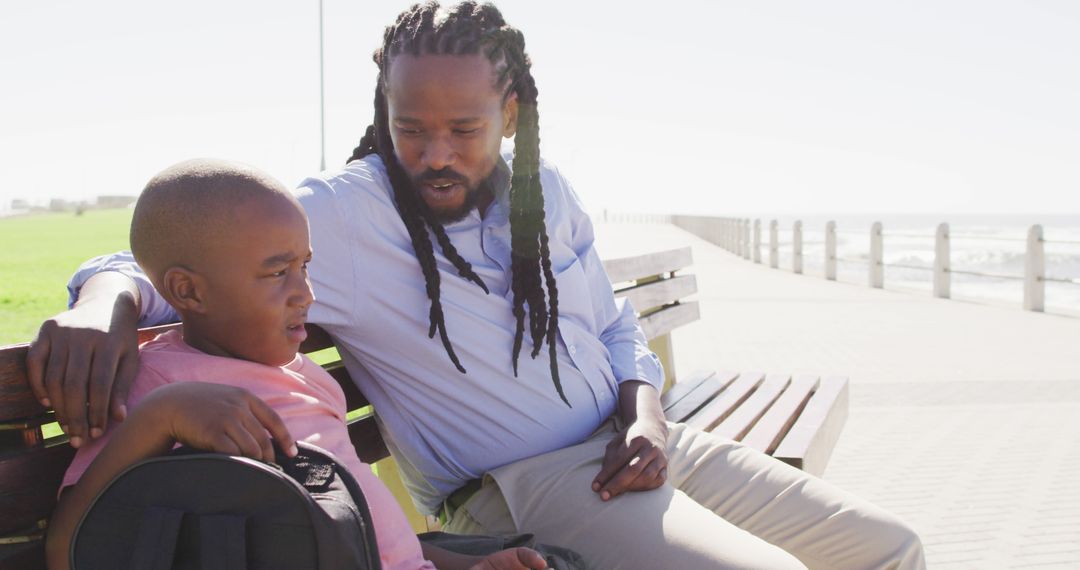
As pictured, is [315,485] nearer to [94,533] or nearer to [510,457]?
[94,533]

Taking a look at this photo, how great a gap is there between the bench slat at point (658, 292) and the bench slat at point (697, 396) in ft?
1.49

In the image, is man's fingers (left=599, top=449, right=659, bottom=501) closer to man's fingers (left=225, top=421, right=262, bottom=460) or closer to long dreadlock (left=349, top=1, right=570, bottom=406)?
long dreadlock (left=349, top=1, right=570, bottom=406)

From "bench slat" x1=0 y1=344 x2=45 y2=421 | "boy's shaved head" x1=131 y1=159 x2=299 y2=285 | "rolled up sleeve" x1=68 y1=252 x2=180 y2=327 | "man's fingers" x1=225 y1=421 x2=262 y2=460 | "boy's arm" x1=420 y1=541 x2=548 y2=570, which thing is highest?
"boy's shaved head" x1=131 y1=159 x2=299 y2=285

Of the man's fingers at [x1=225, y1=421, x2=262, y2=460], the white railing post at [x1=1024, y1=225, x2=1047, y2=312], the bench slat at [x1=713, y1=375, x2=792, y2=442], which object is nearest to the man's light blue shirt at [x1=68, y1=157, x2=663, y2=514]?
the man's fingers at [x1=225, y1=421, x2=262, y2=460]

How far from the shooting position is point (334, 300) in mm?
2408

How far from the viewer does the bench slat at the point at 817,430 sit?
3524 mm

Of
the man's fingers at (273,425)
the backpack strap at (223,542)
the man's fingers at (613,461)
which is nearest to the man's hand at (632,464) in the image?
the man's fingers at (613,461)

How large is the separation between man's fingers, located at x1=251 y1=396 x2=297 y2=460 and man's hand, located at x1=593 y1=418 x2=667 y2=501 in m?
1.04

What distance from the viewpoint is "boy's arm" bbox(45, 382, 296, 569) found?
5.02 feet

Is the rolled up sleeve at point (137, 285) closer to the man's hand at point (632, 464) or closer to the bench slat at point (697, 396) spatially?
the man's hand at point (632, 464)

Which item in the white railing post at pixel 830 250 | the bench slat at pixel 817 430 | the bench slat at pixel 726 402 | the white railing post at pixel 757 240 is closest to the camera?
the bench slat at pixel 817 430

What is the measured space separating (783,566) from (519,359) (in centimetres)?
84

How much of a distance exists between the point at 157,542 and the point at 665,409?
10.1 ft

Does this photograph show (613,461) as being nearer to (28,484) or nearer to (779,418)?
(28,484)
